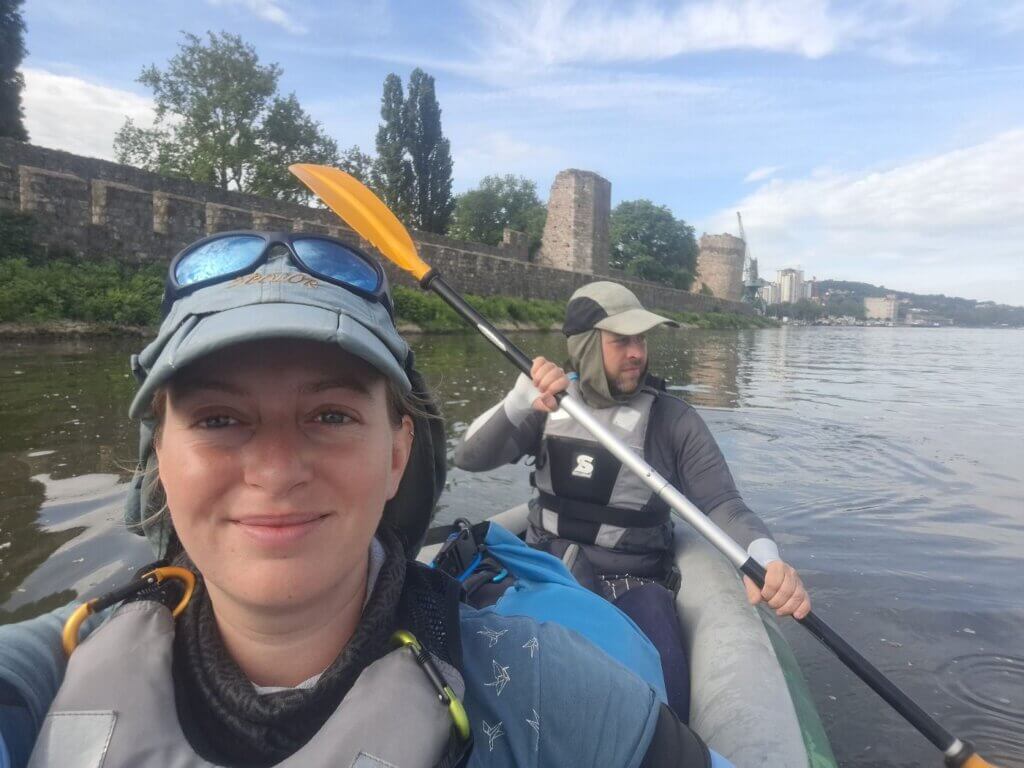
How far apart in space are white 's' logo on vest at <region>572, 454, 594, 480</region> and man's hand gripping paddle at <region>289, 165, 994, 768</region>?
0.16 m

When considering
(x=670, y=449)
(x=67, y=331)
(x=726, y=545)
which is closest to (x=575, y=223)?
(x=67, y=331)

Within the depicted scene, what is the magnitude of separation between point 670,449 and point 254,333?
2.23 meters

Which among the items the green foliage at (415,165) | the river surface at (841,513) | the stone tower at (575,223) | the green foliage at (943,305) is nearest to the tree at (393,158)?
the green foliage at (415,165)

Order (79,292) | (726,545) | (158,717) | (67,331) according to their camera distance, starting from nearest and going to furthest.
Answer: (158,717)
(726,545)
(67,331)
(79,292)

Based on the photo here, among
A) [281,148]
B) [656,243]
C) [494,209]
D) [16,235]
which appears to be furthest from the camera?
[656,243]

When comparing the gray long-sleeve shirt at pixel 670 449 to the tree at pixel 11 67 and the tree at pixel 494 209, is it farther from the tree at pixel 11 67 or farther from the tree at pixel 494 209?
the tree at pixel 494 209

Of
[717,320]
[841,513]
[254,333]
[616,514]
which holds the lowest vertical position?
[841,513]

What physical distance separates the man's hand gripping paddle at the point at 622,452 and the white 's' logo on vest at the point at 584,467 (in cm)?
16

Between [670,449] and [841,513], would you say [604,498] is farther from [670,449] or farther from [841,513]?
[841,513]

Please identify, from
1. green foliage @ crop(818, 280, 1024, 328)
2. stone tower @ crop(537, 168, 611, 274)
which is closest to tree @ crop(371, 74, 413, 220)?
stone tower @ crop(537, 168, 611, 274)

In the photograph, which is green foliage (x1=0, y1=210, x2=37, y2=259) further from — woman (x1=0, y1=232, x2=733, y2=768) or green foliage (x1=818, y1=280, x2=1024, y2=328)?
green foliage (x1=818, y1=280, x2=1024, y2=328)

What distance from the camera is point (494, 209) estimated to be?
39000 millimetres

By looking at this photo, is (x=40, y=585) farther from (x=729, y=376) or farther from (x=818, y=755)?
(x=729, y=376)

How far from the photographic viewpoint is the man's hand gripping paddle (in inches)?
78.2
